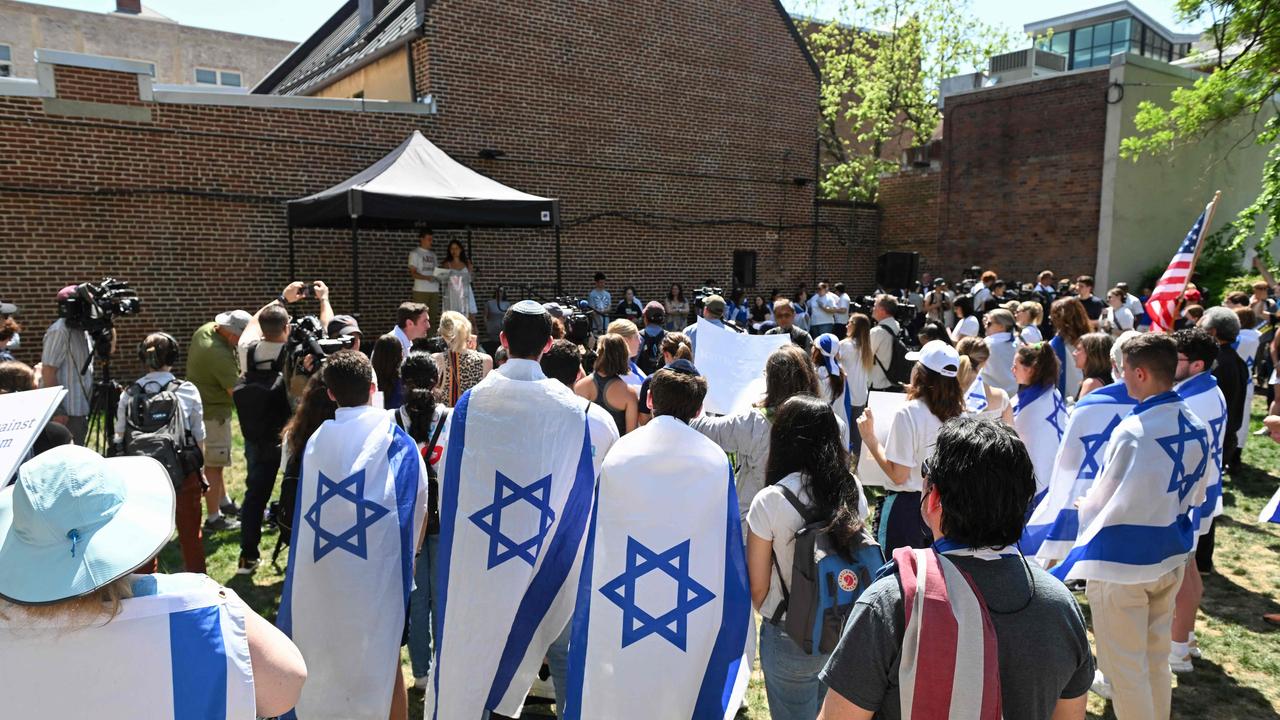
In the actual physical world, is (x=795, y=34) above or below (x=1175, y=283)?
above

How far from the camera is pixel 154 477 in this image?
1.79 metres

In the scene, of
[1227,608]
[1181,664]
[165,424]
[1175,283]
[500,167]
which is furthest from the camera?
[500,167]

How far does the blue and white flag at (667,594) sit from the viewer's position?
291 cm

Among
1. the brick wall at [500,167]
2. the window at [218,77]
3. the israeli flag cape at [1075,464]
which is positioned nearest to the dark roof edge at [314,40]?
the brick wall at [500,167]

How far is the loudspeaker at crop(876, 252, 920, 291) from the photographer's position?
19406mm

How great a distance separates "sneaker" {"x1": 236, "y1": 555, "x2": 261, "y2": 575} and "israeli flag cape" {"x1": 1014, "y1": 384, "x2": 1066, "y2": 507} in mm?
4887

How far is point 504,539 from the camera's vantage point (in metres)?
3.31

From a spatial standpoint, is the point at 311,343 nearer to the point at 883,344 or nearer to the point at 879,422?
the point at 879,422

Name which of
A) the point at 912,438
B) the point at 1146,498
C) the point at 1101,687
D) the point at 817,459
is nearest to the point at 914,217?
the point at 1101,687

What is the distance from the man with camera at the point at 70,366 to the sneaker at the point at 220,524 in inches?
44.4

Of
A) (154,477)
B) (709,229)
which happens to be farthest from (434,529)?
(709,229)

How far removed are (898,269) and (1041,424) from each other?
51.2 ft

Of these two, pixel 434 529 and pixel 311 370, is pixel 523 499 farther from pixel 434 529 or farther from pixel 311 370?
pixel 311 370

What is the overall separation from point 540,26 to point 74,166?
7.95 metres
